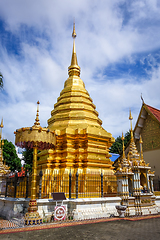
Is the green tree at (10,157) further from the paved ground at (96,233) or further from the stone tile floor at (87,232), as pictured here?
the paved ground at (96,233)

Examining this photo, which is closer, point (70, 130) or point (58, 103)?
point (70, 130)

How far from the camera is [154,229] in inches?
271

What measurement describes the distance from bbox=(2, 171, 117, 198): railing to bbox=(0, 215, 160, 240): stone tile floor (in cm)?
214

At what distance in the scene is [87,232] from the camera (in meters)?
6.34

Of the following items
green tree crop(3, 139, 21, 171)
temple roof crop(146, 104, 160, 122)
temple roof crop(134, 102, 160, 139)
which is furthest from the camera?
green tree crop(3, 139, 21, 171)

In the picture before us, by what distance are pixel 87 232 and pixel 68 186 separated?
4.49 meters

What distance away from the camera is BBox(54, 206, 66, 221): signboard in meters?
8.05

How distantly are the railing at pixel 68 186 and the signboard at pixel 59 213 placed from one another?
109cm

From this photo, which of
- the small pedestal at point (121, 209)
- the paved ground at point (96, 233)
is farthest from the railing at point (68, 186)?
the paved ground at point (96, 233)

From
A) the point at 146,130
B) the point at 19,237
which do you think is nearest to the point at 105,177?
the point at 19,237

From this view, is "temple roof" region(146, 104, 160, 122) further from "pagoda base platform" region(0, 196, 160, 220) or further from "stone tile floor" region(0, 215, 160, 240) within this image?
"stone tile floor" region(0, 215, 160, 240)

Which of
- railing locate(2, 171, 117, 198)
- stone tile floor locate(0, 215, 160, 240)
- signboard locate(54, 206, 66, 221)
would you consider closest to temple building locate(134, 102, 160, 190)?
railing locate(2, 171, 117, 198)

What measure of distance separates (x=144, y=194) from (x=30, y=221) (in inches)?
226

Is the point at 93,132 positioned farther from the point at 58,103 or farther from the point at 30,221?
the point at 30,221
